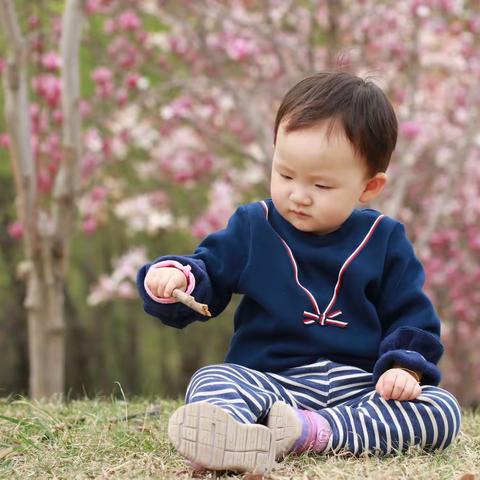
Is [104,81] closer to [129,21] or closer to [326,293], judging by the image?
[129,21]

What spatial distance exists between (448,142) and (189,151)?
2.08m

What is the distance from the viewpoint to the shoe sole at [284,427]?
244 centimetres

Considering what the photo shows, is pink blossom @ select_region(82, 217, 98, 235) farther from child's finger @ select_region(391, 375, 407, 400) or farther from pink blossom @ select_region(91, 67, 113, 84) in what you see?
child's finger @ select_region(391, 375, 407, 400)

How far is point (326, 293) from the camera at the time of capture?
281 centimetres

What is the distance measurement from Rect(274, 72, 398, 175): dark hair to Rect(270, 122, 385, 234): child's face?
1.1 inches

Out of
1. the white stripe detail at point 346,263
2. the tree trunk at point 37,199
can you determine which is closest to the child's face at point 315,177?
the white stripe detail at point 346,263

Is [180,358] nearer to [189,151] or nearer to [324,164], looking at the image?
[189,151]

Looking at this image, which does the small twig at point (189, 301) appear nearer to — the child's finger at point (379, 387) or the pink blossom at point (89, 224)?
the child's finger at point (379, 387)

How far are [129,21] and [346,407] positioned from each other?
187 inches

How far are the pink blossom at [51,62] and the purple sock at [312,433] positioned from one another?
14.4 feet

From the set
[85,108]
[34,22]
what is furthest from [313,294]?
[85,108]

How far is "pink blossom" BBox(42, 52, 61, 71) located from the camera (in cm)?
644

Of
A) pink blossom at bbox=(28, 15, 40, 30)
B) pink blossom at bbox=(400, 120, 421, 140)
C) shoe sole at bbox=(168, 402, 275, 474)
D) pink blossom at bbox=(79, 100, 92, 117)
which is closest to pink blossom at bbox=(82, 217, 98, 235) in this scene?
pink blossom at bbox=(79, 100, 92, 117)

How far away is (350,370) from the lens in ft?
9.19
